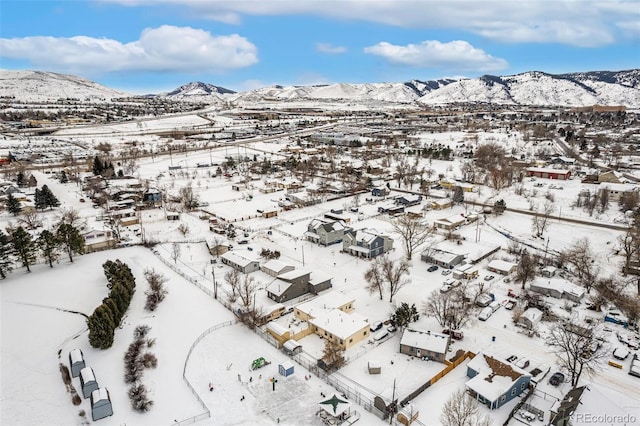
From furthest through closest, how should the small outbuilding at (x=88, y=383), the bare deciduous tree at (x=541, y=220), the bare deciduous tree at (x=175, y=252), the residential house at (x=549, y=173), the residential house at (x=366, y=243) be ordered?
1. the residential house at (x=549, y=173)
2. the bare deciduous tree at (x=541, y=220)
3. the residential house at (x=366, y=243)
4. the bare deciduous tree at (x=175, y=252)
5. the small outbuilding at (x=88, y=383)

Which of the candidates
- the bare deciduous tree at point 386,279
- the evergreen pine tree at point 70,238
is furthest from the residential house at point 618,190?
the evergreen pine tree at point 70,238

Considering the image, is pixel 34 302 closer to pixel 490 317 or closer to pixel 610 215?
pixel 490 317

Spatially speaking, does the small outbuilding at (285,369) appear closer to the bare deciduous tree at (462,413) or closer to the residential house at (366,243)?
the bare deciduous tree at (462,413)

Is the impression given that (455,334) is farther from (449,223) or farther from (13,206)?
(13,206)

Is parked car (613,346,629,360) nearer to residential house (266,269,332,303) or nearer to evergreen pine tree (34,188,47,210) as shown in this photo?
residential house (266,269,332,303)

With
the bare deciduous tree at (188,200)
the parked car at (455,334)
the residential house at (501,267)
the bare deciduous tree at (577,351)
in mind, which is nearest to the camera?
the bare deciduous tree at (577,351)

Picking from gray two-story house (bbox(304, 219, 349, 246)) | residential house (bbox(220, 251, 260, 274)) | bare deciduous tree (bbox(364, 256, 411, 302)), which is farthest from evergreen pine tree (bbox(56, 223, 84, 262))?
bare deciduous tree (bbox(364, 256, 411, 302))
